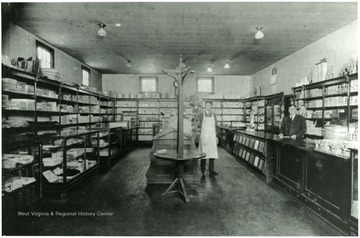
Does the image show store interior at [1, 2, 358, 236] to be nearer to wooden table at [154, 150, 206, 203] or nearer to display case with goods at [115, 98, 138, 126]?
wooden table at [154, 150, 206, 203]

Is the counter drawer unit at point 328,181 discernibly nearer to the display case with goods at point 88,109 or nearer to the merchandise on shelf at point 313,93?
the merchandise on shelf at point 313,93

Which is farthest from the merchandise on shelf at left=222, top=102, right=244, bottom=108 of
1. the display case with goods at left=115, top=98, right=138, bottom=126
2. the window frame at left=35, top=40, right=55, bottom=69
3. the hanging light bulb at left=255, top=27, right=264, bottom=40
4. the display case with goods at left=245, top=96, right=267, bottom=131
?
the window frame at left=35, top=40, right=55, bottom=69

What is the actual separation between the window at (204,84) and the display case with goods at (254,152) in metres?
4.47

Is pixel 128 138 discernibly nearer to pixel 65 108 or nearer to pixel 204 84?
pixel 65 108

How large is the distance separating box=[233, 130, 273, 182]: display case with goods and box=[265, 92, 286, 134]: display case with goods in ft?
6.43

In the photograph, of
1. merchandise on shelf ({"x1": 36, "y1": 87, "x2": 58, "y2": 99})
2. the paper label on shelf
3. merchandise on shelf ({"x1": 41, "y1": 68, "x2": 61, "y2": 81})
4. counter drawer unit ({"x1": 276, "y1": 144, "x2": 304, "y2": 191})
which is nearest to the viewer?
counter drawer unit ({"x1": 276, "y1": 144, "x2": 304, "y2": 191})

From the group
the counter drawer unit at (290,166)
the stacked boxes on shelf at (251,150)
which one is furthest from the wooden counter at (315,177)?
the stacked boxes on shelf at (251,150)

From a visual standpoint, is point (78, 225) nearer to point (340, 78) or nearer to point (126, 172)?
point (126, 172)

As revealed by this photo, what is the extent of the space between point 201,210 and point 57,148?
2.74m

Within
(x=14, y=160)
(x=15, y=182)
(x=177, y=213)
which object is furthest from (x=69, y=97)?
(x=177, y=213)

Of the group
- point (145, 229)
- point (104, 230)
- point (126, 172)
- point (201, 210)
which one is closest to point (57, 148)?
point (126, 172)

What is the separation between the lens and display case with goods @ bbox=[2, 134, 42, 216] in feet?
9.77

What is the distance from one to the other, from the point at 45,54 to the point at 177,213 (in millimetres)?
5711

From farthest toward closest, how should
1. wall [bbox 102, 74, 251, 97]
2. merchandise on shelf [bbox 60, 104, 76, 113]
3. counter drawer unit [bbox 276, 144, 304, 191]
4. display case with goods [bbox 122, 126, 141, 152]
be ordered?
wall [bbox 102, 74, 251, 97], display case with goods [bbox 122, 126, 141, 152], merchandise on shelf [bbox 60, 104, 76, 113], counter drawer unit [bbox 276, 144, 304, 191]
